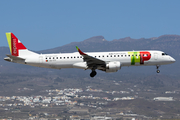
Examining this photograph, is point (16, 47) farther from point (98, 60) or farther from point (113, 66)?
point (113, 66)

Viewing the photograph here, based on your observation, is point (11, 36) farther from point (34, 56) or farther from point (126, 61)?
point (126, 61)

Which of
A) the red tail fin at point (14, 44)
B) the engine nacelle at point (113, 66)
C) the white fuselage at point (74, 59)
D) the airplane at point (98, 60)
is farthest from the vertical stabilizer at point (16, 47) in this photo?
the engine nacelle at point (113, 66)

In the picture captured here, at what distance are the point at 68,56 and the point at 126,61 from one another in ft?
40.2

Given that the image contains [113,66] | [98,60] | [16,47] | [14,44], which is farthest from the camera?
[14,44]

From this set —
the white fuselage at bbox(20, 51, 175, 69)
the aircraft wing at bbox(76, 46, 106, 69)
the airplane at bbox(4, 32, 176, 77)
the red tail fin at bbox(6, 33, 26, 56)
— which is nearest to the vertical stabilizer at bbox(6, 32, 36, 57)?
the red tail fin at bbox(6, 33, 26, 56)

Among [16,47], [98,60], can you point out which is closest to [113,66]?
[98,60]

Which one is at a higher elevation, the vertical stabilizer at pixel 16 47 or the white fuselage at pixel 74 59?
the vertical stabilizer at pixel 16 47

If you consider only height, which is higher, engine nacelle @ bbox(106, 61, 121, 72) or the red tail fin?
the red tail fin

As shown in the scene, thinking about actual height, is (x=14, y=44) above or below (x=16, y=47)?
above

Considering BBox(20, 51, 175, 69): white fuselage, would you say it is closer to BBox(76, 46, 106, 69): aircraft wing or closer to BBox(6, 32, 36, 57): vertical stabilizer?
BBox(76, 46, 106, 69): aircraft wing

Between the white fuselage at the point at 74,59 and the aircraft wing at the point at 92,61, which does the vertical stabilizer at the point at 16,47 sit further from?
the aircraft wing at the point at 92,61

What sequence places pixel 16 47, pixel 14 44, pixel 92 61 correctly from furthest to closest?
1. pixel 14 44
2. pixel 16 47
3. pixel 92 61

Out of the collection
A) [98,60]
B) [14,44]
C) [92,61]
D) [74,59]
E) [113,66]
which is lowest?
[113,66]

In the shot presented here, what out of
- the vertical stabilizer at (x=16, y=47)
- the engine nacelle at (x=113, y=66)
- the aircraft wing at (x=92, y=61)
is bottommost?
the engine nacelle at (x=113, y=66)
